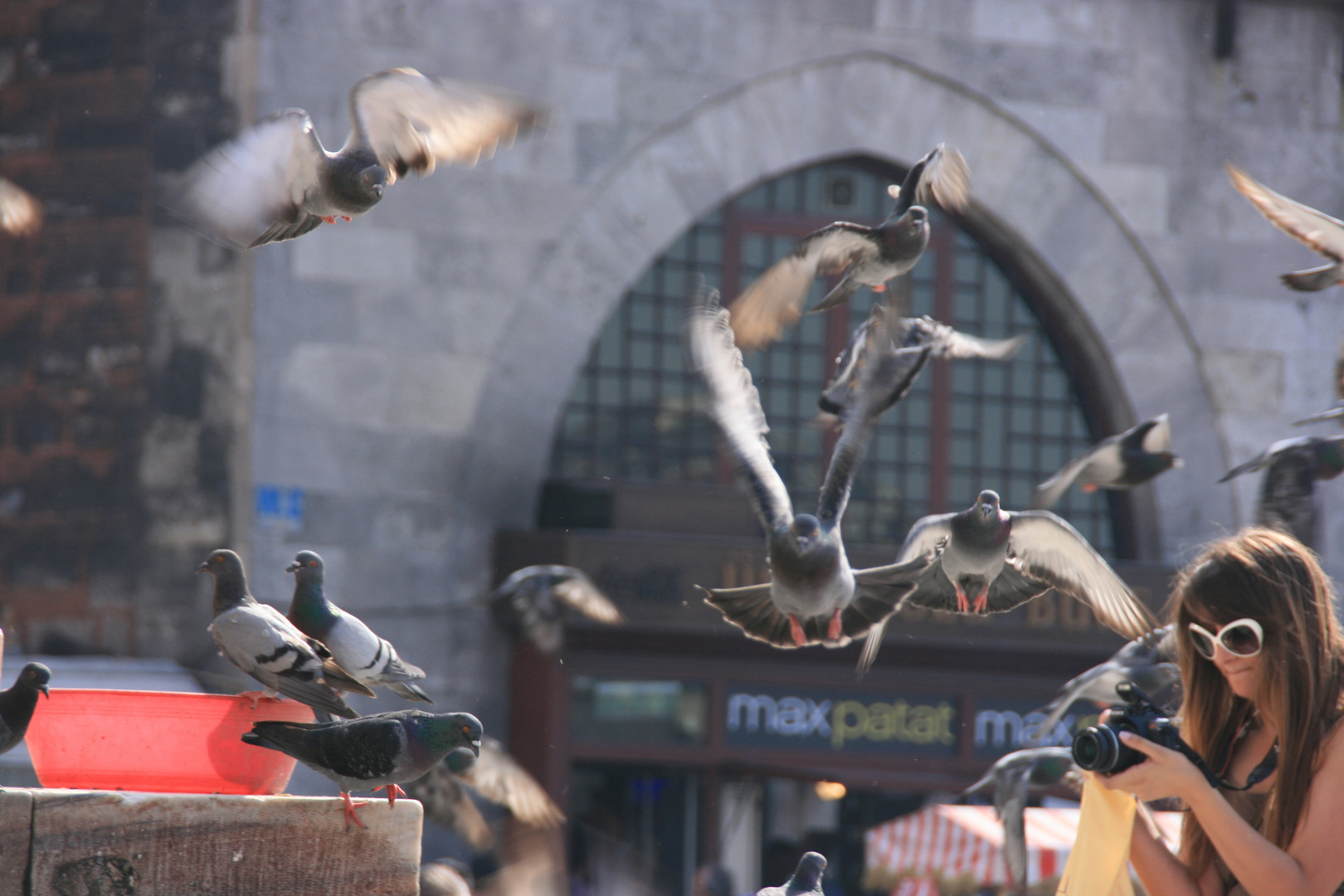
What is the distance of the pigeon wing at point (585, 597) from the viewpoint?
11719mm

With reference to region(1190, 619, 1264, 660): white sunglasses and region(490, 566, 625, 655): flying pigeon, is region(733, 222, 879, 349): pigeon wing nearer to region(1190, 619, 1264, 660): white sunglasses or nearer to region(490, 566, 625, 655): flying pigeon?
region(1190, 619, 1264, 660): white sunglasses

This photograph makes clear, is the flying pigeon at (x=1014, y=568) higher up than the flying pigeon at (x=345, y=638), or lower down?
higher up

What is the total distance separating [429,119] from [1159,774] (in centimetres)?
347

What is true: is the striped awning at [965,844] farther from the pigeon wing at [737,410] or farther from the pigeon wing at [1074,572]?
the pigeon wing at [737,410]

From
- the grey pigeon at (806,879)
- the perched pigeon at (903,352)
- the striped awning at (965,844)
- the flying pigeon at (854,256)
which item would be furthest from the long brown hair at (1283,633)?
the striped awning at (965,844)

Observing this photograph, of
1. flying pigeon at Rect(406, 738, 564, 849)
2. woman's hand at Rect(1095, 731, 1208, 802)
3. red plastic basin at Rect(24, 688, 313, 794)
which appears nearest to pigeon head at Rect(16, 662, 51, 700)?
red plastic basin at Rect(24, 688, 313, 794)

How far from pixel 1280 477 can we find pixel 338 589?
23.5 feet

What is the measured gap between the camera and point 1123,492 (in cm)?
1373

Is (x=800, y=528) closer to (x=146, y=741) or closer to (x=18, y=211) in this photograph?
(x=146, y=741)

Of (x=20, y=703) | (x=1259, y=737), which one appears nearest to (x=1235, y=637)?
(x=1259, y=737)

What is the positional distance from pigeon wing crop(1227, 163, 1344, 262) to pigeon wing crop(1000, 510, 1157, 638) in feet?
4.67

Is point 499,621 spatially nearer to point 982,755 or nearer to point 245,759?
point 982,755

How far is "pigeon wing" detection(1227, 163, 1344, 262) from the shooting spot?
5.83 metres

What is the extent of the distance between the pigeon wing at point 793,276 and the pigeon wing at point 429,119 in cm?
119
